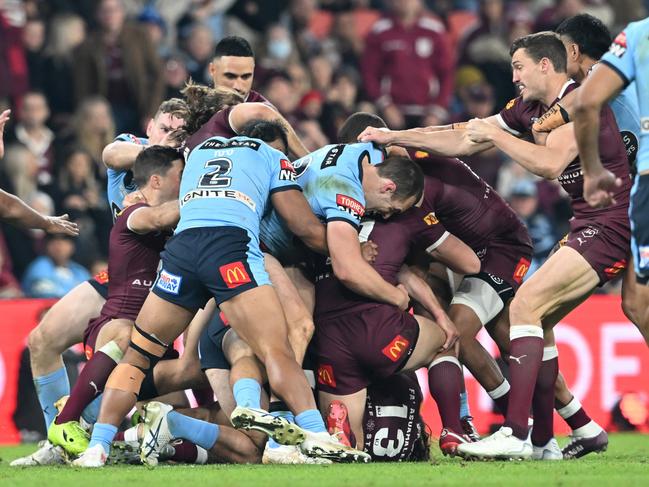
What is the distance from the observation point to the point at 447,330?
365 inches

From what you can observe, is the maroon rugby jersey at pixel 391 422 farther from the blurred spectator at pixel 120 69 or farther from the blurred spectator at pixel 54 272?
the blurred spectator at pixel 120 69

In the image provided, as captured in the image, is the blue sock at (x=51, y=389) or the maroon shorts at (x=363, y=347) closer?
the maroon shorts at (x=363, y=347)

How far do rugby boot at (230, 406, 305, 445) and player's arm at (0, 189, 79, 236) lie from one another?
280 cm

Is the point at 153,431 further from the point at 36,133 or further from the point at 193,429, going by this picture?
the point at 36,133

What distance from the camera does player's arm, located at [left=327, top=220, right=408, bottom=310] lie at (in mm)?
8711

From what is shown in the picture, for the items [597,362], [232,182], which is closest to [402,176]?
[232,182]

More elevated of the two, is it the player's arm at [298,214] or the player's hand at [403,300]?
the player's arm at [298,214]

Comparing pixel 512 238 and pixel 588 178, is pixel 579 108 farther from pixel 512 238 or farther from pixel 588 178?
pixel 512 238

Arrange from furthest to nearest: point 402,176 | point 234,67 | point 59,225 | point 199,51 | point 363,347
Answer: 1. point 199,51
2. point 234,67
3. point 59,225
4. point 402,176
5. point 363,347

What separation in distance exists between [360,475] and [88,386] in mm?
2183

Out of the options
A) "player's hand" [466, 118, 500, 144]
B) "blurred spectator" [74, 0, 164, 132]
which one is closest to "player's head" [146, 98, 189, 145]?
"player's hand" [466, 118, 500, 144]

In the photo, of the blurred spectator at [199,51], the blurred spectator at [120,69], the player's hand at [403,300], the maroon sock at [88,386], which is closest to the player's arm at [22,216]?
the maroon sock at [88,386]

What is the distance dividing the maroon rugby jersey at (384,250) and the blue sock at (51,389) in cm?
211

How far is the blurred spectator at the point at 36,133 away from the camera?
14656 millimetres
